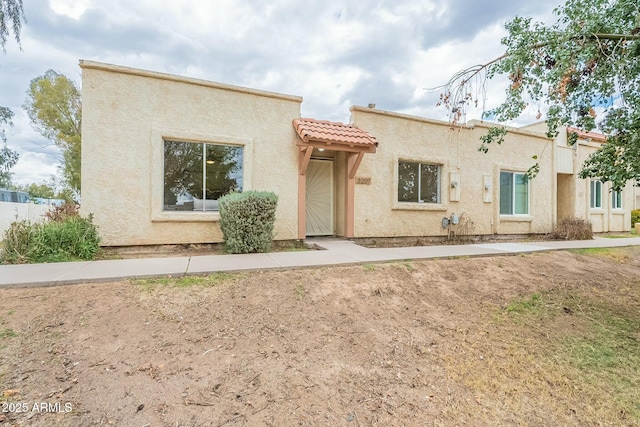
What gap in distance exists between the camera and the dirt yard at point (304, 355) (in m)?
2.44

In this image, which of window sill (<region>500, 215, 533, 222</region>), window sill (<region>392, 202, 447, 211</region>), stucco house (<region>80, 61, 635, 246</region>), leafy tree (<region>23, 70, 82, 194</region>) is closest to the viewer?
stucco house (<region>80, 61, 635, 246</region>)

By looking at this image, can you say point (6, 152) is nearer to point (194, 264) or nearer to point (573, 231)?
point (194, 264)

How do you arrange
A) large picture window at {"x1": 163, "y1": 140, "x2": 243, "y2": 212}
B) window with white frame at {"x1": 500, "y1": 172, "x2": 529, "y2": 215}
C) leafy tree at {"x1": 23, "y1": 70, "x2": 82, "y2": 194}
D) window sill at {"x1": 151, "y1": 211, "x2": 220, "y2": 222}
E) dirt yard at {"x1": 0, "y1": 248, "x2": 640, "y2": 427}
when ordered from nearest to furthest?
dirt yard at {"x1": 0, "y1": 248, "x2": 640, "y2": 427}, window sill at {"x1": 151, "y1": 211, "x2": 220, "y2": 222}, large picture window at {"x1": 163, "y1": 140, "x2": 243, "y2": 212}, window with white frame at {"x1": 500, "y1": 172, "x2": 529, "y2": 215}, leafy tree at {"x1": 23, "y1": 70, "x2": 82, "y2": 194}

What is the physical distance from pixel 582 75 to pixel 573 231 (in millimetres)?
9059

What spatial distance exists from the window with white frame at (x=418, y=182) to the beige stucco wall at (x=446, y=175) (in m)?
0.23

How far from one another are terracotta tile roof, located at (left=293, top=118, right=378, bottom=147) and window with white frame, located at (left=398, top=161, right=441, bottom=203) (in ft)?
7.08

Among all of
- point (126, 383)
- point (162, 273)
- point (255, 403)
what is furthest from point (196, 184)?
point (255, 403)

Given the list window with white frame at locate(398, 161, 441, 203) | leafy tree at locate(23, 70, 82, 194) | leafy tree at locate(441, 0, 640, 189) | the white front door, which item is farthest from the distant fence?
leafy tree at locate(441, 0, 640, 189)

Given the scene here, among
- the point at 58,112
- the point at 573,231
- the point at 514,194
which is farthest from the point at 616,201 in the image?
the point at 58,112

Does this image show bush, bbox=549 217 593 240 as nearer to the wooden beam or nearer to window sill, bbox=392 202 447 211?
window sill, bbox=392 202 447 211

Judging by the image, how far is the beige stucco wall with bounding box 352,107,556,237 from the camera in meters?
9.52

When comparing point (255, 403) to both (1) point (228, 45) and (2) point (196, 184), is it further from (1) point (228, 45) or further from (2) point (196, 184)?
(1) point (228, 45)

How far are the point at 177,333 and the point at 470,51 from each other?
399 inches

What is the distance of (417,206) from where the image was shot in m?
10.0
